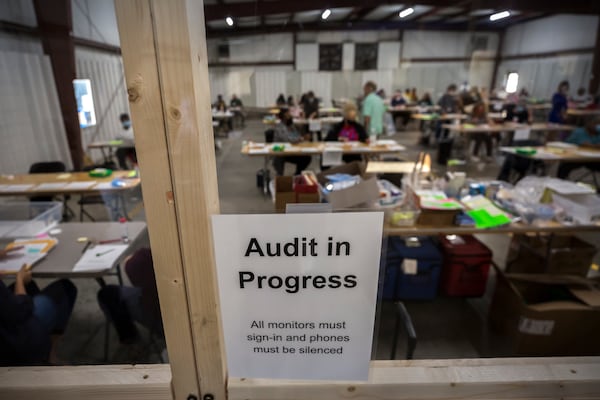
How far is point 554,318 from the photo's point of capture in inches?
76.3

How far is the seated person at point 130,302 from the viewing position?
5.82 ft

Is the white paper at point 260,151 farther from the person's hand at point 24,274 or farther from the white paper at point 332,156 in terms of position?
the person's hand at point 24,274

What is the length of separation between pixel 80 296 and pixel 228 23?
10.0ft

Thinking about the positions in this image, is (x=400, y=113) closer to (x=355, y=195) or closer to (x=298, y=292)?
(x=355, y=195)

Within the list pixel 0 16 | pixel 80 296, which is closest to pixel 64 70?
pixel 0 16

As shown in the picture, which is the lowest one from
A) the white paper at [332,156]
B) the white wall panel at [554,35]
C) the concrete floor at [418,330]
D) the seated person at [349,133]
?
the concrete floor at [418,330]

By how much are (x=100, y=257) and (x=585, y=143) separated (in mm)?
6387

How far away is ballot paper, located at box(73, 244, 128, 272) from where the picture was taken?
194 cm

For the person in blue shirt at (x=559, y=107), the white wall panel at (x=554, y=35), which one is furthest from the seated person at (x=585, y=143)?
the white wall panel at (x=554, y=35)

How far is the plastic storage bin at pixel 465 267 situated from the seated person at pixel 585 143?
133 inches

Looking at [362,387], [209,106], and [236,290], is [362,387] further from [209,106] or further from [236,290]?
[209,106]

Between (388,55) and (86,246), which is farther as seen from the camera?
(388,55)

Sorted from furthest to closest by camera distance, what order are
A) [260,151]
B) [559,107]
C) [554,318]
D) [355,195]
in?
1. [559,107]
2. [260,151]
3. [554,318]
4. [355,195]

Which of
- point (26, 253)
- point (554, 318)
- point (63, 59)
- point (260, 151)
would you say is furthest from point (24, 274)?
point (63, 59)
